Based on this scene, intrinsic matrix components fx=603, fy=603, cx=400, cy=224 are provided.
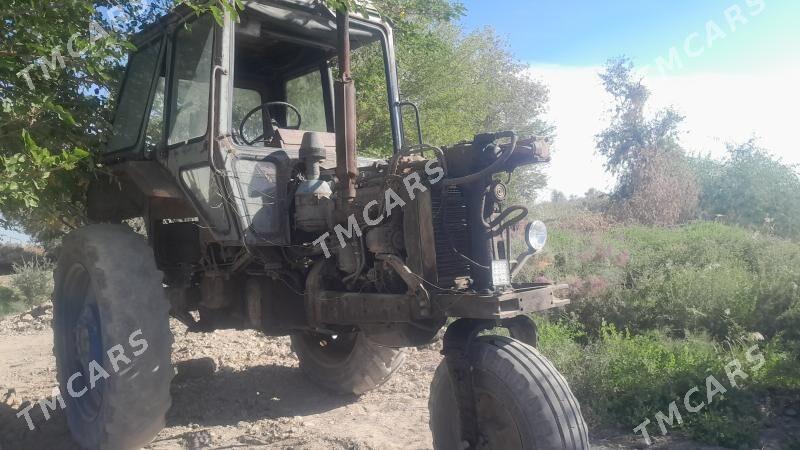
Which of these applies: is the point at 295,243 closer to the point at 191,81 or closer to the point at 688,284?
the point at 191,81

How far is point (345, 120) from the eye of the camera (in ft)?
10.7

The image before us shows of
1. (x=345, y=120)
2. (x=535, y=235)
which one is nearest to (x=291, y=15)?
(x=345, y=120)

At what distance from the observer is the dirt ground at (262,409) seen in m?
4.27

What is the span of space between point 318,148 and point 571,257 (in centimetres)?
730

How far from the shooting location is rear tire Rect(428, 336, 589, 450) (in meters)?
2.62

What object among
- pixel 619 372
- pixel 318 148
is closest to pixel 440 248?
pixel 318 148

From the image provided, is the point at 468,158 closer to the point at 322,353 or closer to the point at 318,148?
the point at 318,148

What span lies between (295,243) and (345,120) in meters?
1.09

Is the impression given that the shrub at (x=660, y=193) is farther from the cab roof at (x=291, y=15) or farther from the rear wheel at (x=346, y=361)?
the cab roof at (x=291, y=15)

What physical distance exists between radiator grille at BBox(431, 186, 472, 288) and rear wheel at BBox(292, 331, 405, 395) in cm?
172

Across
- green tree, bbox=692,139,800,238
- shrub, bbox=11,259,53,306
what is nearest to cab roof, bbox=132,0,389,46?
shrub, bbox=11,259,53,306

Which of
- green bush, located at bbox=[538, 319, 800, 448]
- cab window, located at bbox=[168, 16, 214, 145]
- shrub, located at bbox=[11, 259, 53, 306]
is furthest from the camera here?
shrub, located at bbox=[11, 259, 53, 306]

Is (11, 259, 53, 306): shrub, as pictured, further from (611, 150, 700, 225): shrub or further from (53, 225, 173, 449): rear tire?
(611, 150, 700, 225): shrub

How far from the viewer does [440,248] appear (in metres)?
3.28
